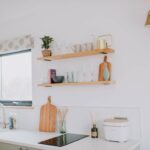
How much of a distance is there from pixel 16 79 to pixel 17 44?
1.98ft

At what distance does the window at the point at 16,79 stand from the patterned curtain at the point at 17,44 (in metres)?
0.16

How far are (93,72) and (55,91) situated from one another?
0.64 metres

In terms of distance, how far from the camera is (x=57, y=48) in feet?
9.94

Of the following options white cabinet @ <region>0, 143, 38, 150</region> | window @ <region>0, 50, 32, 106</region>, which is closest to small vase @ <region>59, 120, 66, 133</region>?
white cabinet @ <region>0, 143, 38, 150</region>

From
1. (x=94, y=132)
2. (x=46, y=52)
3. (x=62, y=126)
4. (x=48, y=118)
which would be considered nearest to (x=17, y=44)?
(x=46, y=52)

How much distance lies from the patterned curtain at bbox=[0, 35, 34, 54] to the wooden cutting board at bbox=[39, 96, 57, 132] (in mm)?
871

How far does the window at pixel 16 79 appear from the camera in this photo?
11.6 ft

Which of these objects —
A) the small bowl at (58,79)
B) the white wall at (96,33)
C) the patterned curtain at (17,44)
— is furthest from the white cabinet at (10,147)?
the patterned curtain at (17,44)

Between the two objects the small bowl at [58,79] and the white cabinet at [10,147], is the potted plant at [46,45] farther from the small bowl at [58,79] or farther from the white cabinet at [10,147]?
the white cabinet at [10,147]

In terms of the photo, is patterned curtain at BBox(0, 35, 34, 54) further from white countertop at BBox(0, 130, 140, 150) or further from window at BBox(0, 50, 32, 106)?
white countertop at BBox(0, 130, 140, 150)

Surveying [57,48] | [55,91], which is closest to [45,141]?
[55,91]

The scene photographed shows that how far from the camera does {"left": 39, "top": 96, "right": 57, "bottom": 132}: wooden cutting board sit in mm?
2953

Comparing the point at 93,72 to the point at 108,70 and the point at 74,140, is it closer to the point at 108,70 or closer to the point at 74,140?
the point at 108,70

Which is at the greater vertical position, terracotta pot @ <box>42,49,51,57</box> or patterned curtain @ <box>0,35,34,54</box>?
patterned curtain @ <box>0,35,34,54</box>
